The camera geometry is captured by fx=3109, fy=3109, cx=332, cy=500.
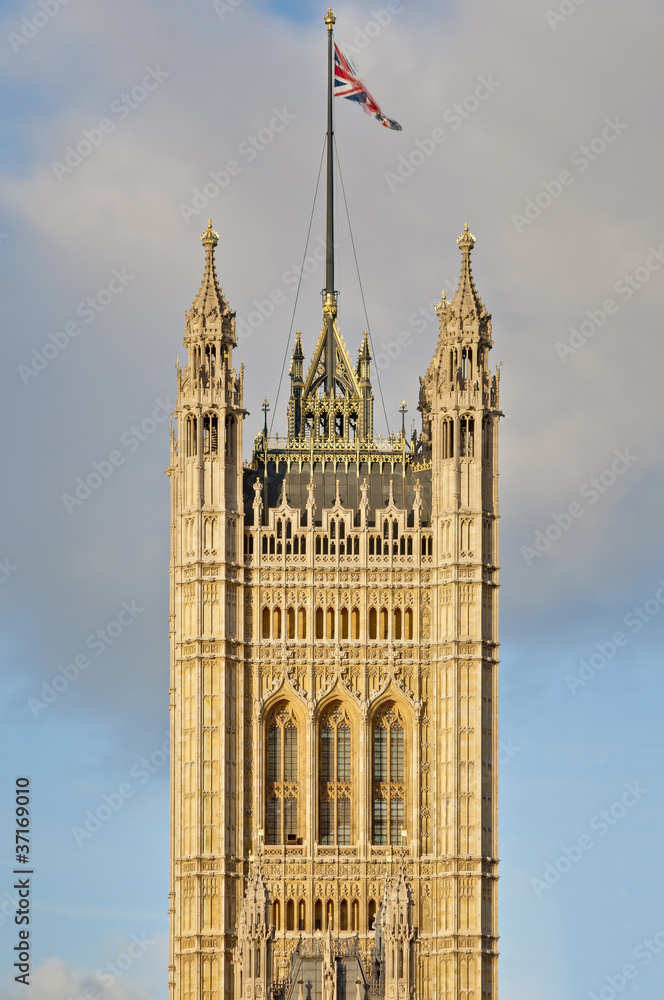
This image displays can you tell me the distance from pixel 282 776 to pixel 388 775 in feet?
13.3

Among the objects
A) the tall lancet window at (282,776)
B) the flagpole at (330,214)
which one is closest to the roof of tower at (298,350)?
the flagpole at (330,214)

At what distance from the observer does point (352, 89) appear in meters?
127

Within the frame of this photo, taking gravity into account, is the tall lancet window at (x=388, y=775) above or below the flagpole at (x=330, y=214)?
below

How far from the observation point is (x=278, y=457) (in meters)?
122

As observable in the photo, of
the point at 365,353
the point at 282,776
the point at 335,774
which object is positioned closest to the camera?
the point at 282,776

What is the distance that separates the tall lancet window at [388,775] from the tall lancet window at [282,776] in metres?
3.11

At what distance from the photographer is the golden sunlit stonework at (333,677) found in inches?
4594

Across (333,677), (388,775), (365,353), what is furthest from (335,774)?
(365,353)

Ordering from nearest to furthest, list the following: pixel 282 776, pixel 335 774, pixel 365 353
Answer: pixel 282 776, pixel 335 774, pixel 365 353

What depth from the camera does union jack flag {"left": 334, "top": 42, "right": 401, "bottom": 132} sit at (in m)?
125

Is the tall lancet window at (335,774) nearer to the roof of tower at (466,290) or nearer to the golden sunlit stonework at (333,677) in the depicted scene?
the golden sunlit stonework at (333,677)

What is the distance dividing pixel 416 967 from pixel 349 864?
7814 mm

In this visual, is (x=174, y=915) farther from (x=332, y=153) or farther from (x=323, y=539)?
(x=332, y=153)

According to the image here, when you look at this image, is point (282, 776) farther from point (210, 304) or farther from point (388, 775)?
point (210, 304)
